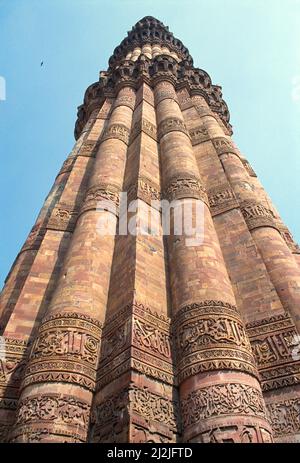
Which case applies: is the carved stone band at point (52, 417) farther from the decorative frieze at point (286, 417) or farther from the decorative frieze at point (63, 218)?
the decorative frieze at point (63, 218)

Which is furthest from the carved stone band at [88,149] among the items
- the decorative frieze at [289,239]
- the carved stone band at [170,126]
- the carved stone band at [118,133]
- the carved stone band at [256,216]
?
the decorative frieze at [289,239]

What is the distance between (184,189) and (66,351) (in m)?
4.35

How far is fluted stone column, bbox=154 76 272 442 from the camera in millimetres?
4070

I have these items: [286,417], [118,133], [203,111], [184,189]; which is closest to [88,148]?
[118,133]

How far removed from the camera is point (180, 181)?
847 centimetres

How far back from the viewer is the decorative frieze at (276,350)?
16.5ft

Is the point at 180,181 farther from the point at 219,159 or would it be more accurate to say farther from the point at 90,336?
the point at 90,336

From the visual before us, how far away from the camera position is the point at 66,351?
5.03 m

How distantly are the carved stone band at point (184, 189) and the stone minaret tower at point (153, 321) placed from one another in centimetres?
3

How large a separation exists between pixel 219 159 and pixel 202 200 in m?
3.12

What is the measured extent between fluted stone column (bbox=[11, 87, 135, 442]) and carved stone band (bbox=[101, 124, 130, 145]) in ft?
Result: 13.2

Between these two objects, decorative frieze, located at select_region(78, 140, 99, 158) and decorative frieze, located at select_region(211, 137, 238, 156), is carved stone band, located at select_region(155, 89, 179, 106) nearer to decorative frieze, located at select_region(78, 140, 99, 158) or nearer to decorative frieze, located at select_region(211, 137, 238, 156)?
decorative frieze, located at select_region(78, 140, 99, 158)

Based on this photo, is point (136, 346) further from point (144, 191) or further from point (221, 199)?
point (221, 199)

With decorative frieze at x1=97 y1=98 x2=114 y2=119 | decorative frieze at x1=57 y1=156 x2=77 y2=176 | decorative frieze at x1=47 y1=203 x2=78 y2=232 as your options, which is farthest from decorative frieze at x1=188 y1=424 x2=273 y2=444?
decorative frieze at x1=97 y1=98 x2=114 y2=119
